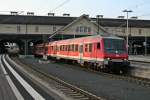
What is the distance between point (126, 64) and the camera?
30.4 m

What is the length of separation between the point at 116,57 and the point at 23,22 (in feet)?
258

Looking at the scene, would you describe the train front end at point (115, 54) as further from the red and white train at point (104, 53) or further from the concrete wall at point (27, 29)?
the concrete wall at point (27, 29)

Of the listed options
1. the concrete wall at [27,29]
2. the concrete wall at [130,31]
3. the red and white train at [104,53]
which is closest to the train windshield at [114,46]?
the red and white train at [104,53]

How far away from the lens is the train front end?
30.2m

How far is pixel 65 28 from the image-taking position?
330 feet

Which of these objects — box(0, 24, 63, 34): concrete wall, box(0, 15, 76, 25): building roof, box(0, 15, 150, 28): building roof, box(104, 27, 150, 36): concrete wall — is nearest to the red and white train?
box(0, 24, 63, 34): concrete wall

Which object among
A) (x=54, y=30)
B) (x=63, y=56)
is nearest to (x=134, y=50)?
(x=54, y=30)

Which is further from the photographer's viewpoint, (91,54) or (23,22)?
(23,22)

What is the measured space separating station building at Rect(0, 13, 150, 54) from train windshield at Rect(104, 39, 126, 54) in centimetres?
6167

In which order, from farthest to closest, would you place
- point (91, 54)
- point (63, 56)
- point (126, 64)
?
point (63, 56), point (91, 54), point (126, 64)

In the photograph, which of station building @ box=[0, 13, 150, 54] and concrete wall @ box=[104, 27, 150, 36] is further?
concrete wall @ box=[104, 27, 150, 36]

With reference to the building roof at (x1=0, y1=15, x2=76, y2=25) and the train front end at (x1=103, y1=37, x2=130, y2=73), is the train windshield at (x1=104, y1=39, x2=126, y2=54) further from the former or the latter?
the building roof at (x1=0, y1=15, x2=76, y2=25)

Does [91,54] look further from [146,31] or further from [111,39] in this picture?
[146,31]

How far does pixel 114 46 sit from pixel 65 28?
6958 centimetres
